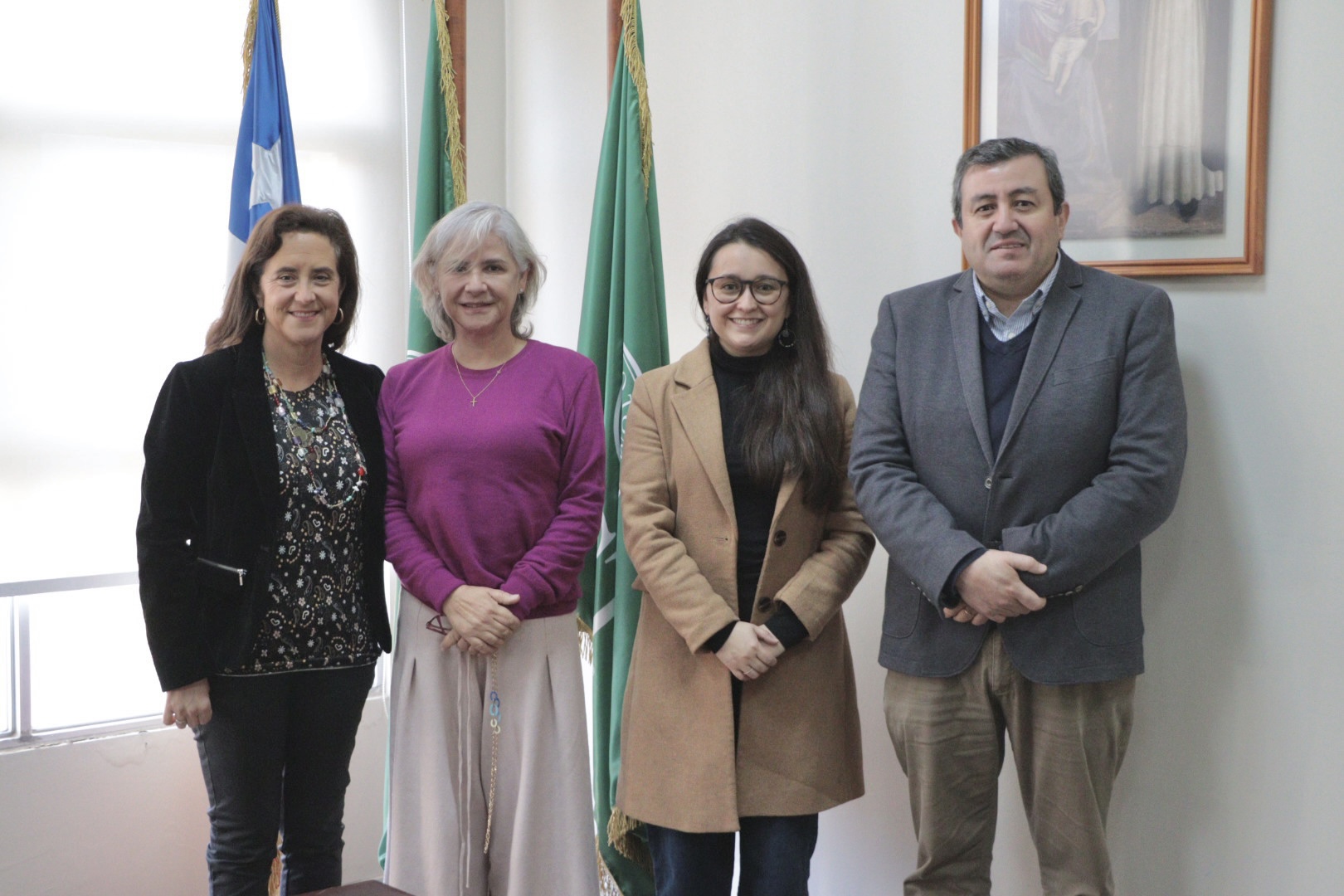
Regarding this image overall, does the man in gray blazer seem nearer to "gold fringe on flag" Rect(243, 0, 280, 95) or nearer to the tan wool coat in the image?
the tan wool coat

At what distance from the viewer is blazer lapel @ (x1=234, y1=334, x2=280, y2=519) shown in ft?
6.37

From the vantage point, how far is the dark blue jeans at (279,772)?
1.96m

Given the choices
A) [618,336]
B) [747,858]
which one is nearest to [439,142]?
[618,336]

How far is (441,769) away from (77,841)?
4.28 ft

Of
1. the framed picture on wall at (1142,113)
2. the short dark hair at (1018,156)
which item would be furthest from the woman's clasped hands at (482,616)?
the framed picture on wall at (1142,113)

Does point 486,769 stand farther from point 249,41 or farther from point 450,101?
point 249,41

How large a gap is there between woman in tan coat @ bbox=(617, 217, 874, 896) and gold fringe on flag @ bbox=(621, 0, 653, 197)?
0.72 m

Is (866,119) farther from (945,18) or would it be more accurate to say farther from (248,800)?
(248,800)

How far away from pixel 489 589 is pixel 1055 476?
1.03 m

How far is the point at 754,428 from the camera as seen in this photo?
2.01m

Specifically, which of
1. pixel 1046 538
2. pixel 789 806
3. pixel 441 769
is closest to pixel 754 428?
pixel 1046 538

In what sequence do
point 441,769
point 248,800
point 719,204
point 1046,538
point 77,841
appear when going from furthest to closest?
point 719,204, point 77,841, point 441,769, point 248,800, point 1046,538

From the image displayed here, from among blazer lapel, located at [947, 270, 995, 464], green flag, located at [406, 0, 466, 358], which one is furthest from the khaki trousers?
green flag, located at [406, 0, 466, 358]

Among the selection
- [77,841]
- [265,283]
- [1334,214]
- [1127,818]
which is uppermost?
[1334,214]
